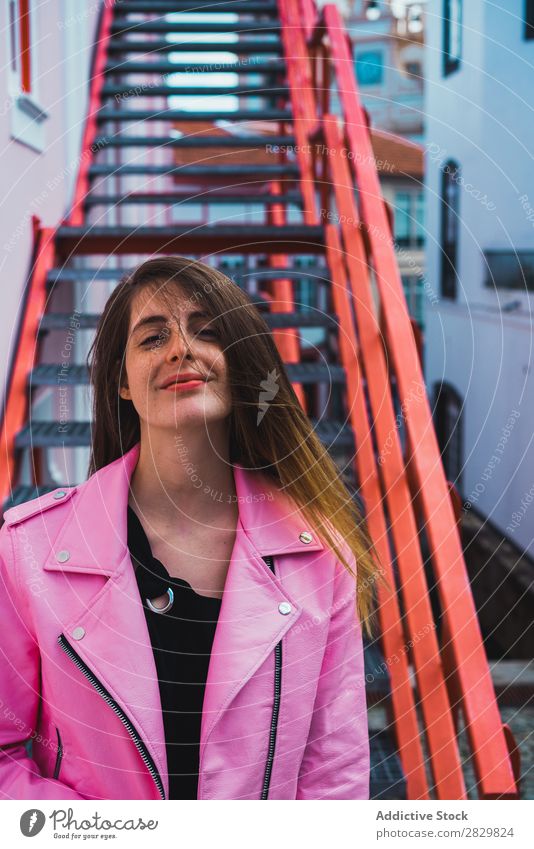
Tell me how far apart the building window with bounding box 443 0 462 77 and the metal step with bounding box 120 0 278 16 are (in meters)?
4.25

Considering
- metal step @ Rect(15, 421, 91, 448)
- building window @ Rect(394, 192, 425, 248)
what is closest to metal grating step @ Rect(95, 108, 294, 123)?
metal step @ Rect(15, 421, 91, 448)

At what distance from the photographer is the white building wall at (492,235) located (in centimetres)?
652

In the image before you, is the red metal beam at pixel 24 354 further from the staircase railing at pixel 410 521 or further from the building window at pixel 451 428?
the building window at pixel 451 428

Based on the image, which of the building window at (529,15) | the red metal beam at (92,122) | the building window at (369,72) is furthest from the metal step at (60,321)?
the building window at (369,72)

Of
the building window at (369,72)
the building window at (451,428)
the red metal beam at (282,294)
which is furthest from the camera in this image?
the building window at (369,72)

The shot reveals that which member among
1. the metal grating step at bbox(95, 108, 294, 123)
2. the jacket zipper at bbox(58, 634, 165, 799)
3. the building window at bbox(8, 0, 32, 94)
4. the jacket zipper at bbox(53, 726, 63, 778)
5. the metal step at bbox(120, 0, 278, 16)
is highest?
the metal step at bbox(120, 0, 278, 16)

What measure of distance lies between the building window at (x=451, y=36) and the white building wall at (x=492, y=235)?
0.09m

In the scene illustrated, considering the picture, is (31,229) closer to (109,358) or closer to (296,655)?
(109,358)

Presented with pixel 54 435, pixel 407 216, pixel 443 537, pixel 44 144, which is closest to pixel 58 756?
pixel 443 537

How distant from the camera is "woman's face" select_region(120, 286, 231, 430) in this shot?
1.15m

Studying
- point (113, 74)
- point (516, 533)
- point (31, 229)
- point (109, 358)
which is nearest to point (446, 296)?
point (516, 533)

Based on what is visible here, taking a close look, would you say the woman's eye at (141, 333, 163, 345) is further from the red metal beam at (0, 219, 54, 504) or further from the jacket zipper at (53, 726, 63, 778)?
the red metal beam at (0, 219, 54, 504)

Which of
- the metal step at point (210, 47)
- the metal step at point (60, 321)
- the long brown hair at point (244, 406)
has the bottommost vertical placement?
the long brown hair at point (244, 406)

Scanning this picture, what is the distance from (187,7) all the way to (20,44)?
6.55 feet
